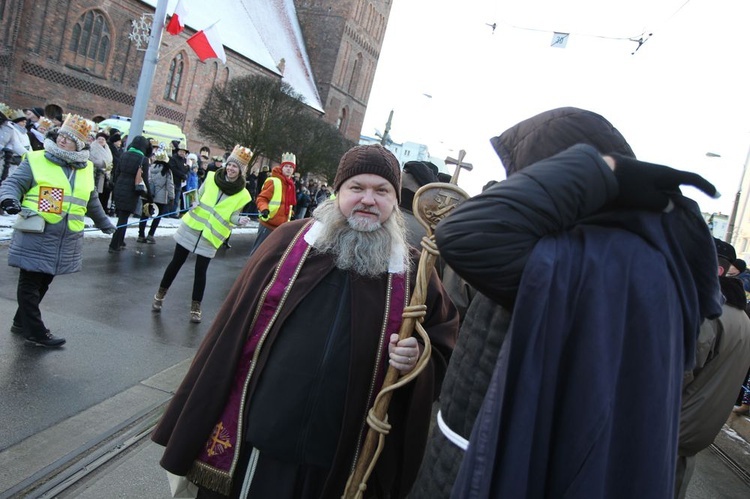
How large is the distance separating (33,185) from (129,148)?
6171 millimetres

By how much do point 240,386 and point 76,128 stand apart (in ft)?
12.6

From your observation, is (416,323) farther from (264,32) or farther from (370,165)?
(264,32)

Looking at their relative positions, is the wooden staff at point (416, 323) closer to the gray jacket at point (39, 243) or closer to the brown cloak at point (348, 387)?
the brown cloak at point (348, 387)

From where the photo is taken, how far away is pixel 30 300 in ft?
16.9

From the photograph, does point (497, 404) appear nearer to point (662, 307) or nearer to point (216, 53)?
point (662, 307)

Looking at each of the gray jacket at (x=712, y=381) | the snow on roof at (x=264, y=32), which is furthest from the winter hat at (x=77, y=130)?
the snow on roof at (x=264, y=32)

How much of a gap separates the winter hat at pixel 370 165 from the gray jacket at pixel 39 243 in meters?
3.53

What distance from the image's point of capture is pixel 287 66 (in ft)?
165

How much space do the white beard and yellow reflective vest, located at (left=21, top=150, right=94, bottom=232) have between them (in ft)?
11.6

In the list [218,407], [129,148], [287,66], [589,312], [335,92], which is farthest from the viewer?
[335,92]

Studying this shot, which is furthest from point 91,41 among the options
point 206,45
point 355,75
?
point 355,75

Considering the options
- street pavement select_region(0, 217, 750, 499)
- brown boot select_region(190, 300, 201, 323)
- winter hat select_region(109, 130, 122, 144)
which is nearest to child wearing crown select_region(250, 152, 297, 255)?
street pavement select_region(0, 217, 750, 499)

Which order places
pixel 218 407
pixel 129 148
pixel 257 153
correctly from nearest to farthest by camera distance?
pixel 218 407 < pixel 129 148 < pixel 257 153

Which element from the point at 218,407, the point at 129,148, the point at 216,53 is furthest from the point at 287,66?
the point at 218,407
